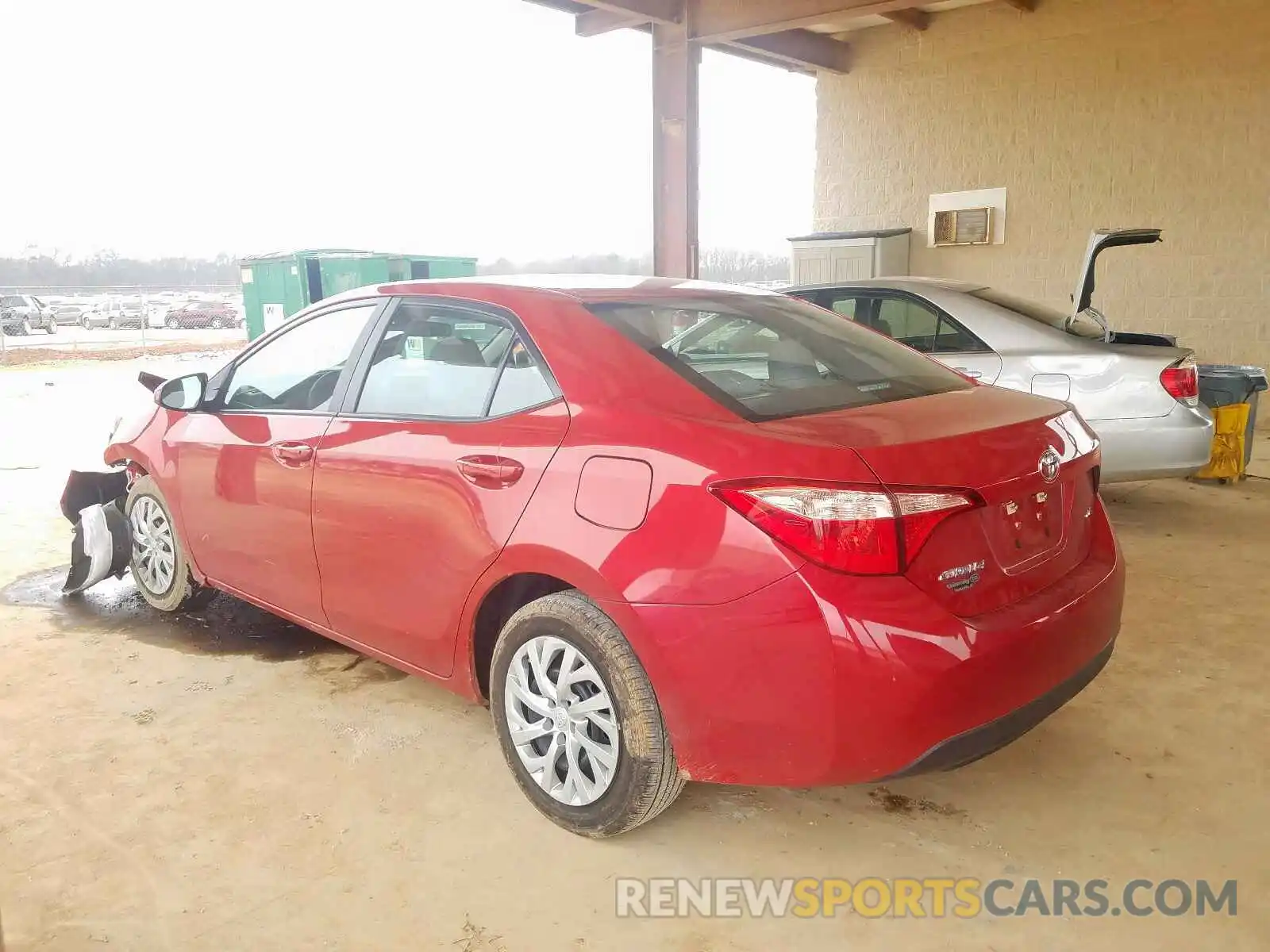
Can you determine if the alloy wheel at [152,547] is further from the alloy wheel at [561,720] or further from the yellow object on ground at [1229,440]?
the yellow object on ground at [1229,440]

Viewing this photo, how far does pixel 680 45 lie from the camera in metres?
8.23

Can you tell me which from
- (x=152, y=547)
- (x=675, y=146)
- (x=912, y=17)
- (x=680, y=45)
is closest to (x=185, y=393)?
(x=152, y=547)

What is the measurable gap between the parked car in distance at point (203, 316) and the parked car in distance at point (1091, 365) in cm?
1908

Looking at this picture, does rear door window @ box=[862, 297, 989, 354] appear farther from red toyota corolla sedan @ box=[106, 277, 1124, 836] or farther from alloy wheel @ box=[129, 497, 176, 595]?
alloy wheel @ box=[129, 497, 176, 595]

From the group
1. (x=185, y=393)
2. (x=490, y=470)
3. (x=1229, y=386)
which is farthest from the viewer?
(x=1229, y=386)

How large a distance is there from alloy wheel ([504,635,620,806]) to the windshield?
3907 millimetres

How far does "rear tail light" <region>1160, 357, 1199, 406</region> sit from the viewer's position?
198 inches

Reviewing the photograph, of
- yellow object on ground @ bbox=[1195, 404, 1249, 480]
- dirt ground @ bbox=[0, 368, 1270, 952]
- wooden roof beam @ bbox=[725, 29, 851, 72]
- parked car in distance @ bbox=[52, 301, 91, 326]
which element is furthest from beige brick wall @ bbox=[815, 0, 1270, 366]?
parked car in distance @ bbox=[52, 301, 91, 326]

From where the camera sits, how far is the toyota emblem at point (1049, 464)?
2279 millimetres

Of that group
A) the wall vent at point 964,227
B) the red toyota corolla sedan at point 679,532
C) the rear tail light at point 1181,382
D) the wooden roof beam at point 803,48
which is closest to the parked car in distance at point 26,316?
the wooden roof beam at point 803,48

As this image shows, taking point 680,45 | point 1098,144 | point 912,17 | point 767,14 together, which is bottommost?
point 1098,144

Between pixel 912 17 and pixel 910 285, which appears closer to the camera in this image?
pixel 910 285

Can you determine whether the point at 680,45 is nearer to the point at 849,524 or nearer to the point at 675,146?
the point at 675,146

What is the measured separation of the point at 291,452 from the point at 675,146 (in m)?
6.03
